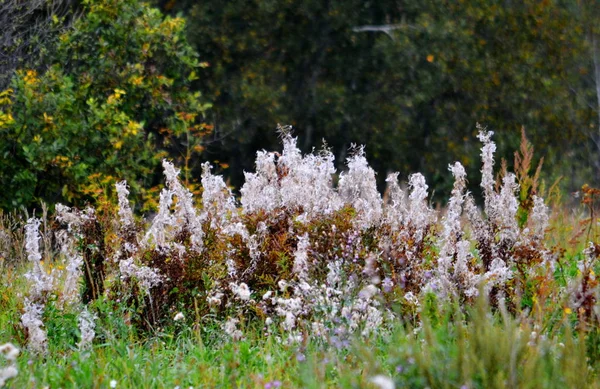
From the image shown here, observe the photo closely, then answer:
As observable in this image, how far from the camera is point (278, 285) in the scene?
592 cm

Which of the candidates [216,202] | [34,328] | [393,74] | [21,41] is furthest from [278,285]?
[393,74]

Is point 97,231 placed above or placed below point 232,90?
below

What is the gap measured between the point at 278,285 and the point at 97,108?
5.37 metres

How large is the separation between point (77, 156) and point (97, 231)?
13.0 ft

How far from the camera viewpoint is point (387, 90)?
18.9 metres

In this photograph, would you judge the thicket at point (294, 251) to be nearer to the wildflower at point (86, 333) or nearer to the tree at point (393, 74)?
the wildflower at point (86, 333)

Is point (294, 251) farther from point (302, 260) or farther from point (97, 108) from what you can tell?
point (97, 108)

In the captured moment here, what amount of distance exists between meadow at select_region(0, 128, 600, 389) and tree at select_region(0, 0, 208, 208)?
2.96m

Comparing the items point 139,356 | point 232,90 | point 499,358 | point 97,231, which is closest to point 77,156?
point 97,231

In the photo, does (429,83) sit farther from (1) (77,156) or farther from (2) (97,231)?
(2) (97,231)

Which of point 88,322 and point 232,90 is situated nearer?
point 88,322

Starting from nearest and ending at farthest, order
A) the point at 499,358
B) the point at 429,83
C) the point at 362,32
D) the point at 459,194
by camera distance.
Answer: the point at 499,358 → the point at 459,194 → the point at 429,83 → the point at 362,32

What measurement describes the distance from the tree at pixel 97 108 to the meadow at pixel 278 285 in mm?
2960

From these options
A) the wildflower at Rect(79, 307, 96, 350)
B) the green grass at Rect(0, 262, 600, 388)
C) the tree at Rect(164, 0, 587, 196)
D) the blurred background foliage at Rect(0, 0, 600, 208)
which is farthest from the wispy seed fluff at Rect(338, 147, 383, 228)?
the tree at Rect(164, 0, 587, 196)
